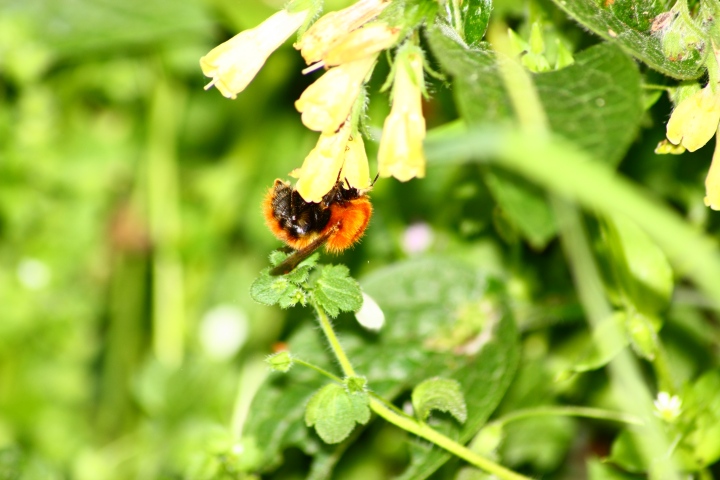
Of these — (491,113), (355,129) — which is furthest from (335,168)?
(491,113)

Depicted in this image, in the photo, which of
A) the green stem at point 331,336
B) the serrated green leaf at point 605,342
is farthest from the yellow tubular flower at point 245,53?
the serrated green leaf at point 605,342

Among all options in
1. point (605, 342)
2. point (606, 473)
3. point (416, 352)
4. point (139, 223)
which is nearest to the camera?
point (605, 342)

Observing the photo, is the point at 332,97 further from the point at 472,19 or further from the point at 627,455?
the point at 627,455

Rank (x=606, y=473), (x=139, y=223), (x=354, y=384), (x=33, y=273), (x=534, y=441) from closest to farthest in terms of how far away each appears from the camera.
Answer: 1. (x=354, y=384)
2. (x=606, y=473)
3. (x=534, y=441)
4. (x=33, y=273)
5. (x=139, y=223)

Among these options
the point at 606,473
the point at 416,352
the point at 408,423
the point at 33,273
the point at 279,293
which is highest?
the point at 33,273

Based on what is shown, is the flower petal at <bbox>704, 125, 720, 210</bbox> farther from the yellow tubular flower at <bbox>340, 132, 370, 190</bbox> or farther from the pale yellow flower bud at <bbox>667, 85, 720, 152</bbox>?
the yellow tubular flower at <bbox>340, 132, 370, 190</bbox>

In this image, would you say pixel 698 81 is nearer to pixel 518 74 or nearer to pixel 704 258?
pixel 518 74

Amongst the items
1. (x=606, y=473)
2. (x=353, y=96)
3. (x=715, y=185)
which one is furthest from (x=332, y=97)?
(x=606, y=473)
